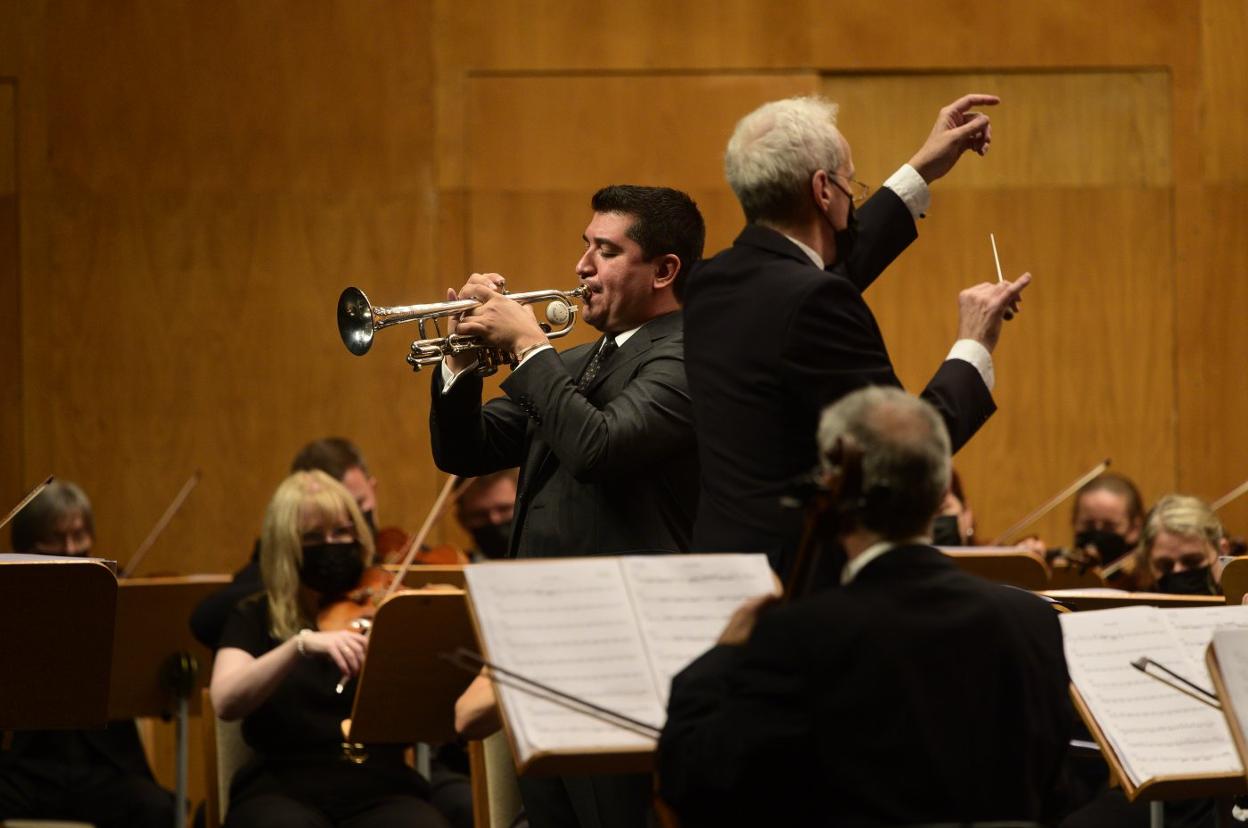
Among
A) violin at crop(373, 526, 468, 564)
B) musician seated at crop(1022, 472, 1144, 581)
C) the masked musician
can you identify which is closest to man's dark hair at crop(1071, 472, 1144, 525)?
musician seated at crop(1022, 472, 1144, 581)

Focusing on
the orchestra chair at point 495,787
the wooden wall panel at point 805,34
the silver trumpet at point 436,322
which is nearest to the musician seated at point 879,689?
the silver trumpet at point 436,322

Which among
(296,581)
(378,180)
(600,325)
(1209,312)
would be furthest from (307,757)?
(1209,312)

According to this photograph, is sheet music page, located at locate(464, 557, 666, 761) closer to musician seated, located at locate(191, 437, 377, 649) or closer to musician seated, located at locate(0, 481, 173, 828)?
musician seated, located at locate(191, 437, 377, 649)

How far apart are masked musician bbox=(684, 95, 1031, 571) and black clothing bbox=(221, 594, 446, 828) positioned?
1877mm

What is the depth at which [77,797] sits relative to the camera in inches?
189

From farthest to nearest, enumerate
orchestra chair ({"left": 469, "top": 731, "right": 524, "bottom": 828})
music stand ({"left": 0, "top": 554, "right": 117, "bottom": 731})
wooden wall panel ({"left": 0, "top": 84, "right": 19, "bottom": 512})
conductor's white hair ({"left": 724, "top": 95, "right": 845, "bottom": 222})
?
1. wooden wall panel ({"left": 0, "top": 84, "right": 19, "bottom": 512})
2. orchestra chair ({"left": 469, "top": 731, "right": 524, "bottom": 828})
3. music stand ({"left": 0, "top": 554, "right": 117, "bottom": 731})
4. conductor's white hair ({"left": 724, "top": 95, "right": 845, "bottom": 222})

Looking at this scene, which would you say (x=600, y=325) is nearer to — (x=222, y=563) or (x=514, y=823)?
(x=514, y=823)

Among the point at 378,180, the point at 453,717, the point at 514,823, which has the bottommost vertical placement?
the point at 514,823

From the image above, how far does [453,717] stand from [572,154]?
349 cm

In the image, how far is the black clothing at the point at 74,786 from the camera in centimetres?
473

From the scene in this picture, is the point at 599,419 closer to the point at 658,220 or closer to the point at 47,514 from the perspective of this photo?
the point at 658,220

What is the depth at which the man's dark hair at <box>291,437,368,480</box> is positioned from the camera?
559 cm

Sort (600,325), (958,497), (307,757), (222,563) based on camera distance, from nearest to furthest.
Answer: (600,325) < (307,757) < (958,497) < (222,563)

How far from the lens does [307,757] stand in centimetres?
Answer: 422
